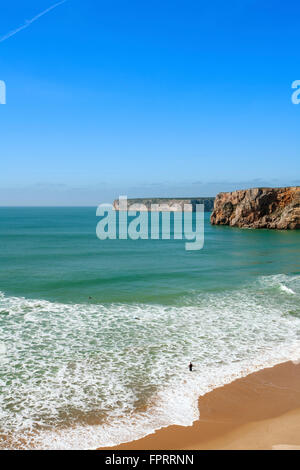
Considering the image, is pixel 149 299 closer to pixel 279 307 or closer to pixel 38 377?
pixel 279 307

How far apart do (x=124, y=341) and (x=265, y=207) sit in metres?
58.9

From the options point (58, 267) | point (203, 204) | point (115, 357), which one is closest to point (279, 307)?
point (115, 357)

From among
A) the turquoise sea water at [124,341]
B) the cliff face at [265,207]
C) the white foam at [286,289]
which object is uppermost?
the cliff face at [265,207]

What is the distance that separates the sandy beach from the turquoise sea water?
1.41 feet

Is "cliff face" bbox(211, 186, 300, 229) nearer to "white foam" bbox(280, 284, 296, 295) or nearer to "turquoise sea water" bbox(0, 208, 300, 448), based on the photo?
"turquoise sea water" bbox(0, 208, 300, 448)

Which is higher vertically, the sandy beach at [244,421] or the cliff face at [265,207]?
the cliff face at [265,207]

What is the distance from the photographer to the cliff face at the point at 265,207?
63.1 m

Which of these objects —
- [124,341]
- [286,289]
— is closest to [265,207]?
[286,289]

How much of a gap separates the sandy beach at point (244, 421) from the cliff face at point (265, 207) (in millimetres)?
56542

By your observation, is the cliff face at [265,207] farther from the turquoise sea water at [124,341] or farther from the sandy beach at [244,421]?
the sandy beach at [244,421]

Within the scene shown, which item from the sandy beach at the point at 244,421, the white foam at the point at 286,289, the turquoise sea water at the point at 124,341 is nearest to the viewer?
the sandy beach at the point at 244,421

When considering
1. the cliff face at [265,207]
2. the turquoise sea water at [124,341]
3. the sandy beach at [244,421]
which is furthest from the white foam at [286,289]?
the cliff face at [265,207]

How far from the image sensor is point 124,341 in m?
14.4

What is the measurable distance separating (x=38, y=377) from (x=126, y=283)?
13.2 meters
